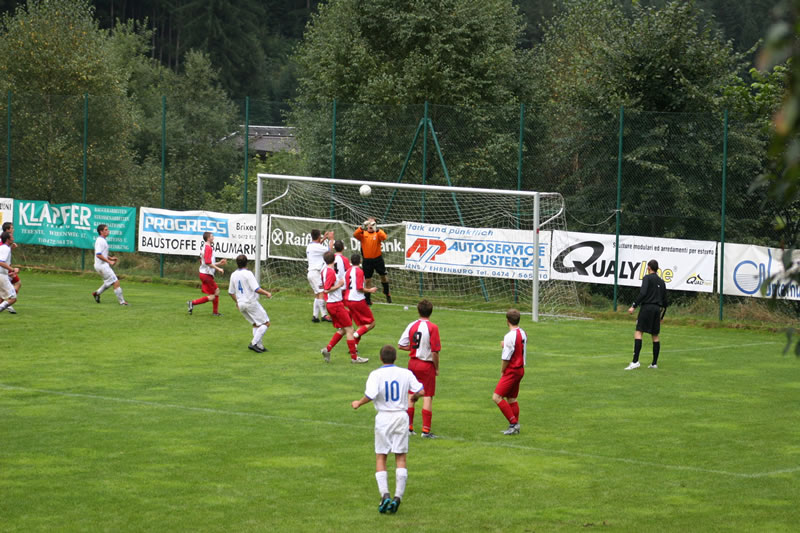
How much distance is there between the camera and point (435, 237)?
27.6m

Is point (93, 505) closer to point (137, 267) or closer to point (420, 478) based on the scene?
point (420, 478)

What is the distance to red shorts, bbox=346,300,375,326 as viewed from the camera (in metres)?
18.7

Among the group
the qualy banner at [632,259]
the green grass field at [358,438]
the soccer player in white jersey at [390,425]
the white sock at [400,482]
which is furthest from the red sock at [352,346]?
the qualy banner at [632,259]

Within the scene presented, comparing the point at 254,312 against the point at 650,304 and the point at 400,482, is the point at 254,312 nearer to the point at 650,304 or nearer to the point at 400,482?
the point at 650,304

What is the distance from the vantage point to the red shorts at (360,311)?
1873 centimetres

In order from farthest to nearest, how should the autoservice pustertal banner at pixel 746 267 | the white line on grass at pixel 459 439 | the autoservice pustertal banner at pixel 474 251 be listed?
1. the autoservice pustertal banner at pixel 474 251
2. the autoservice pustertal banner at pixel 746 267
3. the white line on grass at pixel 459 439

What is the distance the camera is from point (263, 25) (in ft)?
306

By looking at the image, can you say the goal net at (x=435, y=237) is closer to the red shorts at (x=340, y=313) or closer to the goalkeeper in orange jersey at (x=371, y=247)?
the goalkeeper in orange jersey at (x=371, y=247)

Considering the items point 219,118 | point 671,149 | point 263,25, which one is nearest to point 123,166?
point 219,118

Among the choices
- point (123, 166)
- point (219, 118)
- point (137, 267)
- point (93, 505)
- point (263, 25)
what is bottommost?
point (93, 505)

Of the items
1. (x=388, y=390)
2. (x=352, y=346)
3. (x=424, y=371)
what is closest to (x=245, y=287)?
(x=352, y=346)

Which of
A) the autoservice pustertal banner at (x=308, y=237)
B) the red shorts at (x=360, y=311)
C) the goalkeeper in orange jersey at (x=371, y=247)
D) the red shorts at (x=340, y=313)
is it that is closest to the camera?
the red shorts at (x=340, y=313)

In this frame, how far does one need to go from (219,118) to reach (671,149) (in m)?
21.3

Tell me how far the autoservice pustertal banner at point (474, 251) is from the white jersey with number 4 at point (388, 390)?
646 inches
